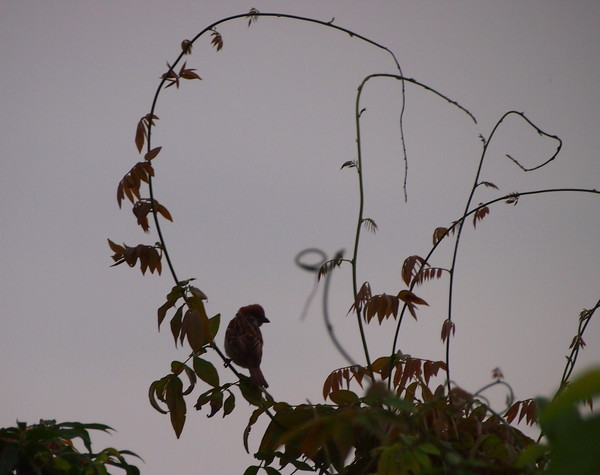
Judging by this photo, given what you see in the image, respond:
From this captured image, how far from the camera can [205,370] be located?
108 inches

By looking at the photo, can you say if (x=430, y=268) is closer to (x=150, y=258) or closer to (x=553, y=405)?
(x=150, y=258)

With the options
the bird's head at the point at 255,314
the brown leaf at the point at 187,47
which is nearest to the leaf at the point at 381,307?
the brown leaf at the point at 187,47

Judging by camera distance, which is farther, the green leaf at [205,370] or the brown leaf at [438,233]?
the brown leaf at [438,233]

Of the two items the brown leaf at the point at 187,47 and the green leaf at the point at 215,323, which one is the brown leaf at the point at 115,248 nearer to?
the green leaf at the point at 215,323

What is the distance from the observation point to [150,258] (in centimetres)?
264

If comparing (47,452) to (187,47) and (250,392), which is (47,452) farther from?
(187,47)

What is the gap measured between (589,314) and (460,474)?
93.3 inches

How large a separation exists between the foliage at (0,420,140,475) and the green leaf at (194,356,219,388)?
51cm

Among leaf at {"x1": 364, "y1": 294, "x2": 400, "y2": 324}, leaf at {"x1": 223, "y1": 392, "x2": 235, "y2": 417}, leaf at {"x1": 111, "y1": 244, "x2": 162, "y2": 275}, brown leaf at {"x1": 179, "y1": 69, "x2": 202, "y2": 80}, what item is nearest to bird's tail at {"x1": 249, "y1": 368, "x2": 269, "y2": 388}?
leaf at {"x1": 223, "y1": 392, "x2": 235, "y2": 417}

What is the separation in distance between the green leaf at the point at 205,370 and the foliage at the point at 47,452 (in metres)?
0.51

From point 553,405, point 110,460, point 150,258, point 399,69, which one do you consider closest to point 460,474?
point 553,405

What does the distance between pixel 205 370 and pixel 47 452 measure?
0.72 meters

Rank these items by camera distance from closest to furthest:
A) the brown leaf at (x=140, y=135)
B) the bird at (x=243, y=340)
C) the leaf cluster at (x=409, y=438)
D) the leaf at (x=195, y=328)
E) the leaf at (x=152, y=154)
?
the leaf cluster at (x=409, y=438), the leaf at (x=195, y=328), the leaf at (x=152, y=154), the brown leaf at (x=140, y=135), the bird at (x=243, y=340)

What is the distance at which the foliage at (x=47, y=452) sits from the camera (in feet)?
6.96
